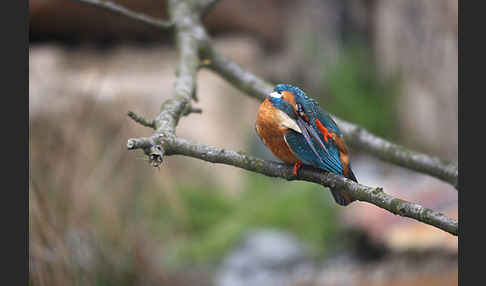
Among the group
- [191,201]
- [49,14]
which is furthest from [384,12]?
[49,14]

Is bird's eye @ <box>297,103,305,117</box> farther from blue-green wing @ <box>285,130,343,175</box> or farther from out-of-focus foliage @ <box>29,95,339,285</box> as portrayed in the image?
out-of-focus foliage @ <box>29,95,339,285</box>

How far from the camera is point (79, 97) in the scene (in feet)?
9.36

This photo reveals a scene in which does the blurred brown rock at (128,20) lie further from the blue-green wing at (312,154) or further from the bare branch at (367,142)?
the blue-green wing at (312,154)

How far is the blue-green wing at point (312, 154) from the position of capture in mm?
999

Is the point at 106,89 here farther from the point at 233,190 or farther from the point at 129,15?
the point at 129,15

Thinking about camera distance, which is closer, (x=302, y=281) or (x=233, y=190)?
(x=302, y=281)

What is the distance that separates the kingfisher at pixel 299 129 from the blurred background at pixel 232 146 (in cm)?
122

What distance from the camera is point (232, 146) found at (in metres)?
4.47

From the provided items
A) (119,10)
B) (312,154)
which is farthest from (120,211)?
(312,154)

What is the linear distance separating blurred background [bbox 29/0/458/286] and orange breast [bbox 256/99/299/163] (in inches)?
47.0

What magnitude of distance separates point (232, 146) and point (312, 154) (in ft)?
11.4

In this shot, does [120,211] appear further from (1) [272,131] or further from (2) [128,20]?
(2) [128,20]

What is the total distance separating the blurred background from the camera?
2.44m

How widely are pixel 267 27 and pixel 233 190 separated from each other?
1.81 metres
